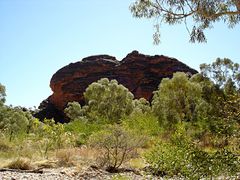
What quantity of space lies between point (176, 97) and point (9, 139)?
13009 mm

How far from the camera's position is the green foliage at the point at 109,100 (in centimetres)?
3528

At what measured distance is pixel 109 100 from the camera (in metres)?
36.6

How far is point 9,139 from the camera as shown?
14.2 m

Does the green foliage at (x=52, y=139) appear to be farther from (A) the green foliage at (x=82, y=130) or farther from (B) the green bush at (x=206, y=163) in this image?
(B) the green bush at (x=206, y=163)

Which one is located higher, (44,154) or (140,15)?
(140,15)

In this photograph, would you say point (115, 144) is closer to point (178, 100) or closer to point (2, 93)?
point (178, 100)

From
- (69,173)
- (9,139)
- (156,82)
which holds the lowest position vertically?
(69,173)

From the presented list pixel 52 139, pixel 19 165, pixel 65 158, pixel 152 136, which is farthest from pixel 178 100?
pixel 19 165

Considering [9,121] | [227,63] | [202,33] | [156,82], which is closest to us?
[202,33]

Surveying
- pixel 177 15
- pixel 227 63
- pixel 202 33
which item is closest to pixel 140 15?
pixel 177 15

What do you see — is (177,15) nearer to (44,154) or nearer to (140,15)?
(140,15)

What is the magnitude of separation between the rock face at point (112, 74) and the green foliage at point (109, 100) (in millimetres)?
23871

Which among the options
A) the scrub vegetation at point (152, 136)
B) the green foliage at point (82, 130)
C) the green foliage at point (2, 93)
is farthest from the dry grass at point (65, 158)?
the green foliage at point (2, 93)

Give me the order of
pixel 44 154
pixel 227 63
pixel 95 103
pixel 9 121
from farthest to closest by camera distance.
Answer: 1. pixel 95 103
2. pixel 9 121
3. pixel 227 63
4. pixel 44 154
